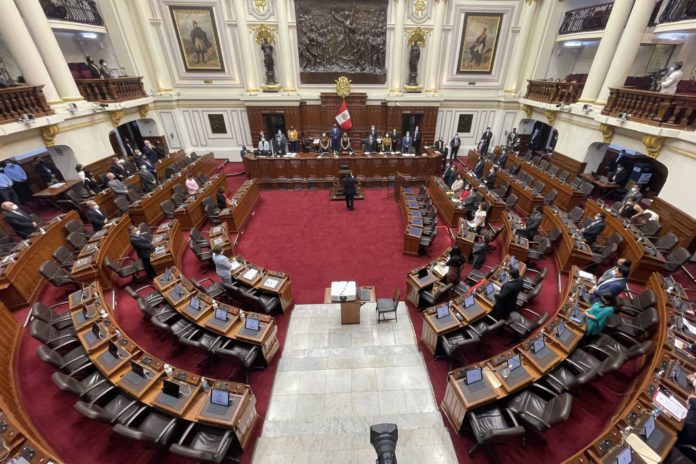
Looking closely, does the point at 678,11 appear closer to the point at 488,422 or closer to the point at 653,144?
the point at 653,144

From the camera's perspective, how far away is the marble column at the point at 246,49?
47.9ft

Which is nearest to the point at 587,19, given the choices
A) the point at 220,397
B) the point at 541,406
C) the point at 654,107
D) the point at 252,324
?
the point at 654,107

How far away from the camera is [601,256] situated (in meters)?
7.94

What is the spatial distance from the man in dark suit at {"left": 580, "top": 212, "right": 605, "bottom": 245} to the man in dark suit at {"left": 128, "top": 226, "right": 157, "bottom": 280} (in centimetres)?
1189

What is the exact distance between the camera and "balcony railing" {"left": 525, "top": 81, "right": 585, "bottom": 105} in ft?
42.2

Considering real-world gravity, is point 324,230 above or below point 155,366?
below

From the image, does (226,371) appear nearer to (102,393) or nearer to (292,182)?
(102,393)

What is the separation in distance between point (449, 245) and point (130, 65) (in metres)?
17.2

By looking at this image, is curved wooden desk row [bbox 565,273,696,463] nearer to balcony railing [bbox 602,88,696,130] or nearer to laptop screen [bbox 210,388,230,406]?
laptop screen [bbox 210,388,230,406]

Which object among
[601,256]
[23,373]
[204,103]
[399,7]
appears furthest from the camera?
[204,103]

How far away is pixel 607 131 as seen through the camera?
1103 centimetres

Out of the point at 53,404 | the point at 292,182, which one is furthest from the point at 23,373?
the point at 292,182

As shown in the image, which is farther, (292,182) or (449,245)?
(292,182)

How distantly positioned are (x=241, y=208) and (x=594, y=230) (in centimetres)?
1111
